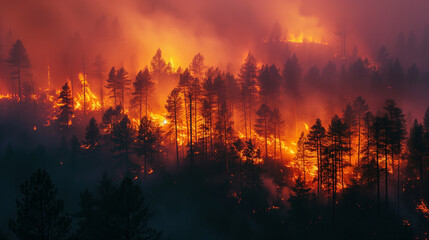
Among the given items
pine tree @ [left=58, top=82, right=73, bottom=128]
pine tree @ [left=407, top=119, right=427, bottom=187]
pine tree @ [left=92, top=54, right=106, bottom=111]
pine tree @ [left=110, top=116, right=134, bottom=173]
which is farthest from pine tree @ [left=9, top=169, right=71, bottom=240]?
pine tree @ [left=92, top=54, right=106, bottom=111]

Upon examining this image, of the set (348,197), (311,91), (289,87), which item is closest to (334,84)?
(311,91)

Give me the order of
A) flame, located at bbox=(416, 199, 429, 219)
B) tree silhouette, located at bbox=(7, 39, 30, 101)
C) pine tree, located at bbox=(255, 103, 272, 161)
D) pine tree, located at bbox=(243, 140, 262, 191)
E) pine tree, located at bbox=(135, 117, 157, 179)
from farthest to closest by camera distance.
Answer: tree silhouette, located at bbox=(7, 39, 30, 101) → pine tree, located at bbox=(255, 103, 272, 161) → pine tree, located at bbox=(135, 117, 157, 179) → pine tree, located at bbox=(243, 140, 262, 191) → flame, located at bbox=(416, 199, 429, 219)

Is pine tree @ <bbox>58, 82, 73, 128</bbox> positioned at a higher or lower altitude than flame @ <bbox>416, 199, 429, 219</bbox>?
higher

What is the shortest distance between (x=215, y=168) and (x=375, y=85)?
53588 mm

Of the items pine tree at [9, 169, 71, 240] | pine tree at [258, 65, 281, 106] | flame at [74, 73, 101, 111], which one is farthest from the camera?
flame at [74, 73, 101, 111]

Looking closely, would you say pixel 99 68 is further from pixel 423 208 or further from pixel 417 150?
pixel 423 208

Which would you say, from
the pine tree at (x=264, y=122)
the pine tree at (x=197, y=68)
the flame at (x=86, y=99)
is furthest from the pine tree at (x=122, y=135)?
the pine tree at (x=197, y=68)

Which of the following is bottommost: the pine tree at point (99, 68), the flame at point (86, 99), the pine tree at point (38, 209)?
the pine tree at point (38, 209)

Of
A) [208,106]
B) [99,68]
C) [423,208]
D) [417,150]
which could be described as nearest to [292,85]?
[208,106]

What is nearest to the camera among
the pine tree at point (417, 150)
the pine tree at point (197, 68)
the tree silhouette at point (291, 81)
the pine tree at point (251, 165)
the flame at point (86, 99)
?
the pine tree at point (417, 150)

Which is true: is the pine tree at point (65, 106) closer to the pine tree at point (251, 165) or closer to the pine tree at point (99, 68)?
the pine tree at point (99, 68)

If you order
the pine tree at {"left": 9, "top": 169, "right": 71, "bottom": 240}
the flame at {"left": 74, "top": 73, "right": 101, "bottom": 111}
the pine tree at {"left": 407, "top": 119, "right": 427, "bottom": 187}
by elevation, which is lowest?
the pine tree at {"left": 9, "top": 169, "right": 71, "bottom": 240}

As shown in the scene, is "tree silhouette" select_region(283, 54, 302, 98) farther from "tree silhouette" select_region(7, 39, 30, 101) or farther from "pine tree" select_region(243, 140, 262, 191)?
"tree silhouette" select_region(7, 39, 30, 101)

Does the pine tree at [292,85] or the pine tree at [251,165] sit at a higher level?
the pine tree at [292,85]
